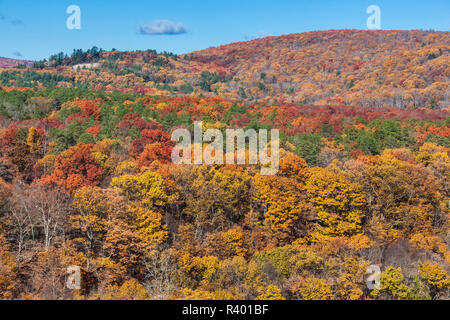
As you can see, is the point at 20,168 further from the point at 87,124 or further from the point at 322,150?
the point at 322,150

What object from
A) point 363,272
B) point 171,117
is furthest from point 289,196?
point 171,117

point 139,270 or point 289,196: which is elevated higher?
point 289,196

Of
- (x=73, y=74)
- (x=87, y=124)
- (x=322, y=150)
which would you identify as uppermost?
(x=73, y=74)

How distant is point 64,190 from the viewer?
132 feet

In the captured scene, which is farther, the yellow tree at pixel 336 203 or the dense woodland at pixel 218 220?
the yellow tree at pixel 336 203

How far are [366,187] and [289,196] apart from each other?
906cm

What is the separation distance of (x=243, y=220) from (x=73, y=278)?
20.4 metres

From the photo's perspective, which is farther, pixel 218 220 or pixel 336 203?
pixel 218 220

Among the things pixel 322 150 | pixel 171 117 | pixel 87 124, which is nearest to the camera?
pixel 322 150

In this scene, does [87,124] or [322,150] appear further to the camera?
[87,124]

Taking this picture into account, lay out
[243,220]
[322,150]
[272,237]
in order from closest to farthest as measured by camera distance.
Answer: [272,237] → [243,220] → [322,150]

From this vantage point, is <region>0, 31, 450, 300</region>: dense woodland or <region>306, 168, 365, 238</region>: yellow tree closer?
<region>0, 31, 450, 300</region>: dense woodland

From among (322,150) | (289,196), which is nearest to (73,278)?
(289,196)

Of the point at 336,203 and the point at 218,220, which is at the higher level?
the point at 336,203
